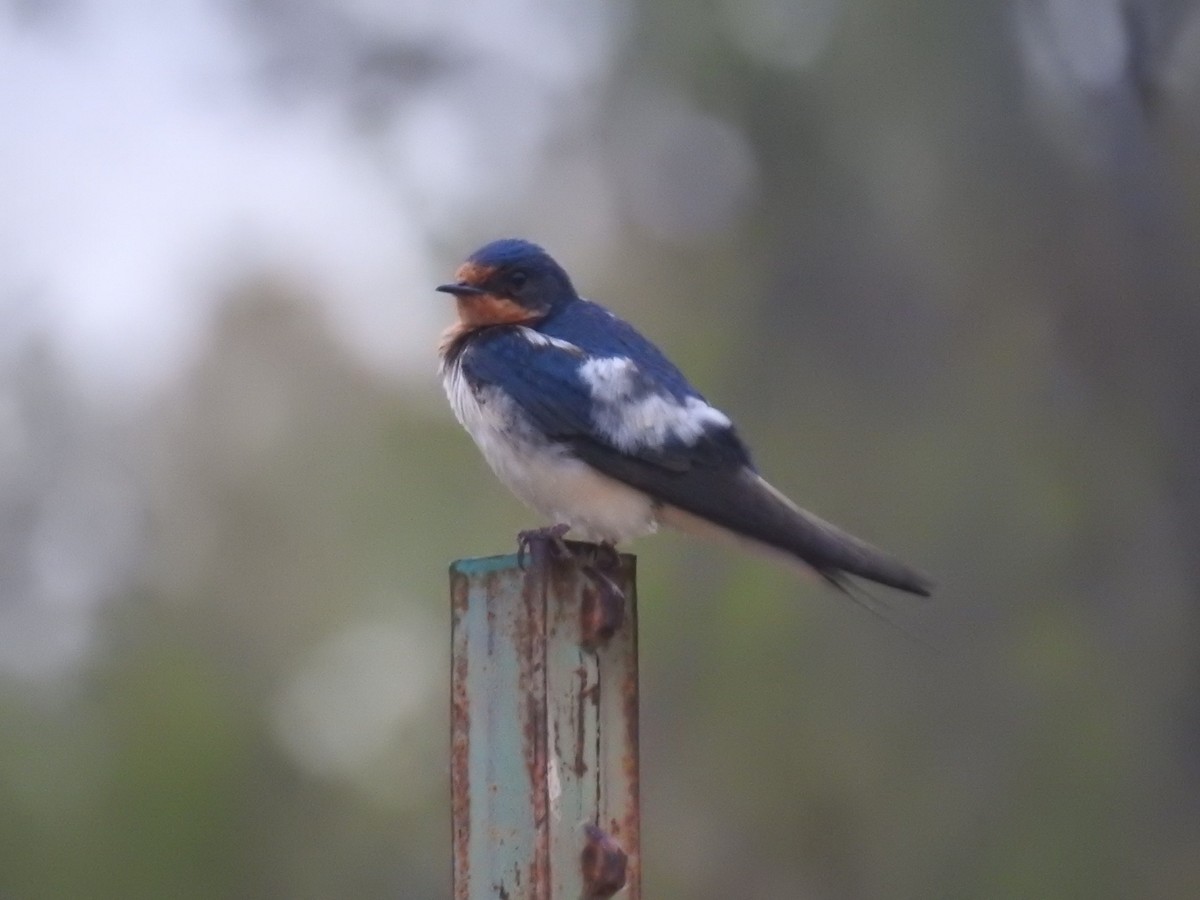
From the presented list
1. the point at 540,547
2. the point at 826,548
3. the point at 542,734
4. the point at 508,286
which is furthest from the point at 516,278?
the point at 542,734

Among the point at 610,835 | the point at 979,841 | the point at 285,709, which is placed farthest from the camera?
the point at 285,709

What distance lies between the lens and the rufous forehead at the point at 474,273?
3639mm

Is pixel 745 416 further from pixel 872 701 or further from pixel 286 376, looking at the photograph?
pixel 286 376

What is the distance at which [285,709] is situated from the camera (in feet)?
33.5

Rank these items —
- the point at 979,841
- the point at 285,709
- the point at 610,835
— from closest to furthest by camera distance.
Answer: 1. the point at 610,835
2. the point at 979,841
3. the point at 285,709

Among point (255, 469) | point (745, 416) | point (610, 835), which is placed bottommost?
point (610, 835)

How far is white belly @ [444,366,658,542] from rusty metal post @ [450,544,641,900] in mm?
880

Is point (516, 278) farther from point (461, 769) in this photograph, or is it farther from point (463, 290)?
point (461, 769)

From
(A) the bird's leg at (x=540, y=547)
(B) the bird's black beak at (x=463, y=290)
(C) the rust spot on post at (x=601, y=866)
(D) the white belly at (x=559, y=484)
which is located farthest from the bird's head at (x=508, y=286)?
(C) the rust spot on post at (x=601, y=866)

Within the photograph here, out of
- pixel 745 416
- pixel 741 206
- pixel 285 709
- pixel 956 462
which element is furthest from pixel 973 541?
pixel 285 709

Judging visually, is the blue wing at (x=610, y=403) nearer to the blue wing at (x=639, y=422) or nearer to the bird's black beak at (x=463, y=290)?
the blue wing at (x=639, y=422)

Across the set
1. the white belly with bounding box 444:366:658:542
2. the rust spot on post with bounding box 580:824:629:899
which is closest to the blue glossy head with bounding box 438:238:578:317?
the white belly with bounding box 444:366:658:542

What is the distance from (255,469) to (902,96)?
178 inches

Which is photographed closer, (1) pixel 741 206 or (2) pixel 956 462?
(2) pixel 956 462
